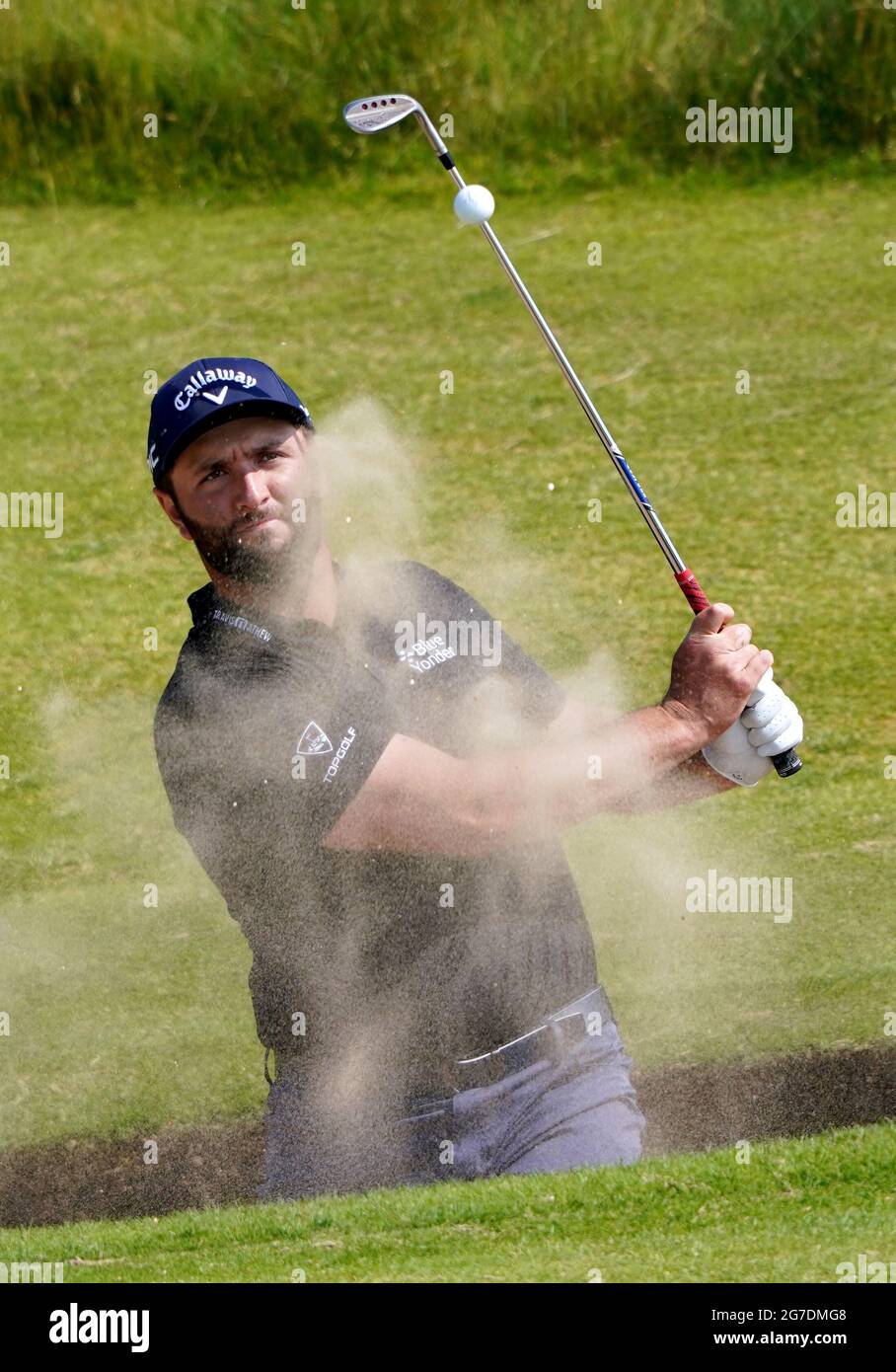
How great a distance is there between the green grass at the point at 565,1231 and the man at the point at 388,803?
1.44ft

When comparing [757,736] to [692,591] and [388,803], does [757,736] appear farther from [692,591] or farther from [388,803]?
[388,803]

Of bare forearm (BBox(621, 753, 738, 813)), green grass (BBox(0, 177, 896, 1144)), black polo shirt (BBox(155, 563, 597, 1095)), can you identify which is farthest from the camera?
green grass (BBox(0, 177, 896, 1144))

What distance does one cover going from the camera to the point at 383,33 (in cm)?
1422

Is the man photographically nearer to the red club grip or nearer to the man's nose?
the man's nose

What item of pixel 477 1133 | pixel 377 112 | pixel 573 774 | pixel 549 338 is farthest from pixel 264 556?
pixel 477 1133

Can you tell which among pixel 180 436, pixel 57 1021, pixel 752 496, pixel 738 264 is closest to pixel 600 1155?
pixel 180 436

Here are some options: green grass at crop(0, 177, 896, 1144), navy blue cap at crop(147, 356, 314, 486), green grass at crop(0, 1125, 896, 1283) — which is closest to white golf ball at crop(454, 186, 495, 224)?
navy blue cap at crop(147, 356, 314, 486)

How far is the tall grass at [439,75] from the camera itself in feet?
45.9

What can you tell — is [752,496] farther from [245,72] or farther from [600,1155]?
[600,1155]

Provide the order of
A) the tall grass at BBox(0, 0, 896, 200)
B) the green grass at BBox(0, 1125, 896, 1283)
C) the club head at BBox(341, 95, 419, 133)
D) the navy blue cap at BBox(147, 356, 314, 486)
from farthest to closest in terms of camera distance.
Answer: the tall grass at BBox(0, 0, 896, 200) < the club head at BBox(341, 95, 419, 133) < the navy blue cap at BBox(147, 356, 314, 486) < the green grass at BBox(0, 1125, 896, 1283)

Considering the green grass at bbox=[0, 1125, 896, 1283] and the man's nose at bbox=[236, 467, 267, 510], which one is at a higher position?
the man's nose at bbox=[236, 467, 267, 510]

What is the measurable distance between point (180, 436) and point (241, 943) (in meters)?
A: 2.78

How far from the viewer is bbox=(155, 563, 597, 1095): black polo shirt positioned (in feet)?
17.2

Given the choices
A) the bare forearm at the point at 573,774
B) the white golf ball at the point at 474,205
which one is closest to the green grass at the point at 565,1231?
the bare forearm at the point at 573,774
